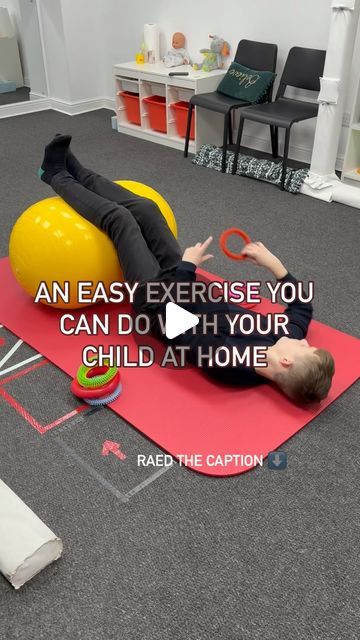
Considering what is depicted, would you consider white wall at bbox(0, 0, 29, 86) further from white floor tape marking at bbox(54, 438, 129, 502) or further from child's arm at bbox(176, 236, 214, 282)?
white floor tape marking at bbox(54, 438, 129, 502)

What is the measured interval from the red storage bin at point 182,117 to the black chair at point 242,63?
228 mm

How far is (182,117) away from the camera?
4438 mm

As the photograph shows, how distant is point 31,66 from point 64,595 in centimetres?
516

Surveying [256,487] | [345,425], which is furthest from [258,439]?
[345,425]

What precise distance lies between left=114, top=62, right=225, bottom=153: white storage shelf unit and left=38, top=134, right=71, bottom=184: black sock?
77.0 inches

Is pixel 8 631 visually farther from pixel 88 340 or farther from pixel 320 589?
pixel 88 340

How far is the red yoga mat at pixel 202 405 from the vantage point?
69.4 inches

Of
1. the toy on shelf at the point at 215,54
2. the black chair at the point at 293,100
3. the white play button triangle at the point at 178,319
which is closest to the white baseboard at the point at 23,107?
the toy on shelf at the point at 215,54

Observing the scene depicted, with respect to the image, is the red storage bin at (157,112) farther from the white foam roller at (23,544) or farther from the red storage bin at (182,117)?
the white foam roller at (23,544)

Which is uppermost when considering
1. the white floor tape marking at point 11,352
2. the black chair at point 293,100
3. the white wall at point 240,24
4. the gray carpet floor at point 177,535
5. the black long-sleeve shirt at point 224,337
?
the white wall at point 240,24

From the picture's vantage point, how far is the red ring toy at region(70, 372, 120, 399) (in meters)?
1.91

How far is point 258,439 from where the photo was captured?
1.79m

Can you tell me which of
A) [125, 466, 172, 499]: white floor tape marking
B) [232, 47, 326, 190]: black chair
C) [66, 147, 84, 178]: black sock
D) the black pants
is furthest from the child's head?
[232, 47, 326, 190]: black chair

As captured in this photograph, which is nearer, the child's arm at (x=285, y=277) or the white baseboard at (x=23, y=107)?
the child's arm at (x=285, y=277)
